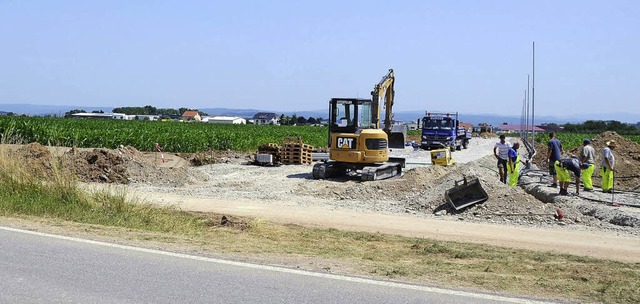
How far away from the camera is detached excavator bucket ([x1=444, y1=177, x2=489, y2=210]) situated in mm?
17281

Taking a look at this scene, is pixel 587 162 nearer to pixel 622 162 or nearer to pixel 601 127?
pixel 622 162

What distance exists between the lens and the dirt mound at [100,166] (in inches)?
879

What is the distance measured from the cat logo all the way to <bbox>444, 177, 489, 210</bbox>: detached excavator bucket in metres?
6.95

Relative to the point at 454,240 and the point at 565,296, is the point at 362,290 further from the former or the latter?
the point at 454,240

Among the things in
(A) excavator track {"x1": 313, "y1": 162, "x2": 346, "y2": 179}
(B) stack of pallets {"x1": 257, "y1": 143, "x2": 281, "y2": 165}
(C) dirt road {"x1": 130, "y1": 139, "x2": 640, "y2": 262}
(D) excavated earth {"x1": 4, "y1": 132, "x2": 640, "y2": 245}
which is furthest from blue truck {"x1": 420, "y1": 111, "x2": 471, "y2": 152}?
(C) dirt road {"x1": 130, "y1": 139, "x2": 640, "y2": 262}

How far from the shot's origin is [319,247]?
35.9 ft

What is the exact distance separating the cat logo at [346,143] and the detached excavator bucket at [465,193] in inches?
274

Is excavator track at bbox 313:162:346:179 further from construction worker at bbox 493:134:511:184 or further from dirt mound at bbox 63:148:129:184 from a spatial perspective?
dirt mound at bbox 63:148:129:184

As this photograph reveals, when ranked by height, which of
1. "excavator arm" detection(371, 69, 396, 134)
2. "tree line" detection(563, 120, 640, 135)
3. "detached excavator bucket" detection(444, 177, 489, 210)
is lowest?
"tree line" detection(563, 120, 640, 135)

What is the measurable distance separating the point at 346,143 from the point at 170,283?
679 inches

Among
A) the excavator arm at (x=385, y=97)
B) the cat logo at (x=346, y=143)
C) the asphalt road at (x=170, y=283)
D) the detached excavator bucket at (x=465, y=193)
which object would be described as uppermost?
the excavator arm at (x=385, y=97)

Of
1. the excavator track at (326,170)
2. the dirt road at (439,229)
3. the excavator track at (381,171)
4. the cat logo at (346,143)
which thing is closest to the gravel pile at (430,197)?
the excavator track at (326,170)

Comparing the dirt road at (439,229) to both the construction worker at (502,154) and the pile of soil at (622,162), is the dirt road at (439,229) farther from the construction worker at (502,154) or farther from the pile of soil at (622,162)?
the pile of soil at (622,162)

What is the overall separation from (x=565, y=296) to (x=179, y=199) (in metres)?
12.9
